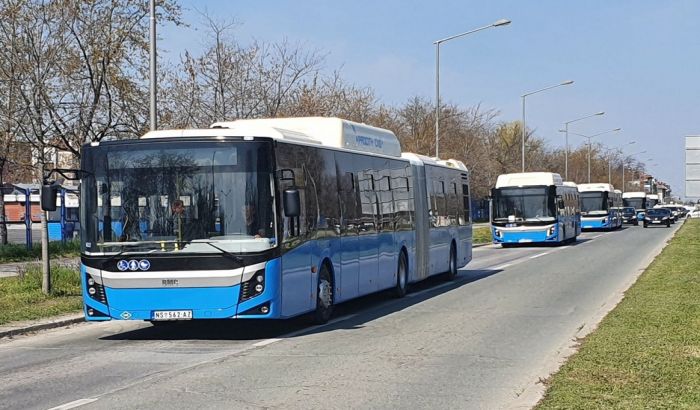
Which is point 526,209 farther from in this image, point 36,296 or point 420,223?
point 36,296

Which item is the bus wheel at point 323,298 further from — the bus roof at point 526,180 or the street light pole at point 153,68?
the bus roof at point 526,180

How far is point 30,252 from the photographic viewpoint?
31656mm

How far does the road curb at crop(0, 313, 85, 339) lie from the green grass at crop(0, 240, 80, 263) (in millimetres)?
14116

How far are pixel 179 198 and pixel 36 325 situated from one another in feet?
12.6

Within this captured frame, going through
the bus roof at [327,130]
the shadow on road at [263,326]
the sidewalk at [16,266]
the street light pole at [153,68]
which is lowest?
the shadow on road at [263,326]

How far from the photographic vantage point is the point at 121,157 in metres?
13.9

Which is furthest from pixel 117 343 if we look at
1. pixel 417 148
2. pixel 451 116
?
pixel 451 116

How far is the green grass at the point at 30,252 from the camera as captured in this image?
30609mm

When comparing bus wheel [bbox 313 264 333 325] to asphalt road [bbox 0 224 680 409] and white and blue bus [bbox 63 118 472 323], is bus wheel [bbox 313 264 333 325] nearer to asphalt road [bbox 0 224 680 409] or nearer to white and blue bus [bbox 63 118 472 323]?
asphalt road [bbox 0 224 680 409]

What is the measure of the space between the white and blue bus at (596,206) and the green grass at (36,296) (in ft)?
169

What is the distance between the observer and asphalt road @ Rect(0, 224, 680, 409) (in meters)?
9.52

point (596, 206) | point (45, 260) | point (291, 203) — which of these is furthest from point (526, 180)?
point (291, 203)

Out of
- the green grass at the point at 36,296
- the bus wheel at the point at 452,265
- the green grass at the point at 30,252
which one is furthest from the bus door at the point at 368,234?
the green grass at the point at 30,252

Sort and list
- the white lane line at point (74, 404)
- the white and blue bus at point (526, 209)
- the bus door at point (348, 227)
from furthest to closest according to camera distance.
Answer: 1. the white and blue bus at point (526, 209)
2. the bus door at point (348, 227)
3. the white lane line at point (74, 404)
